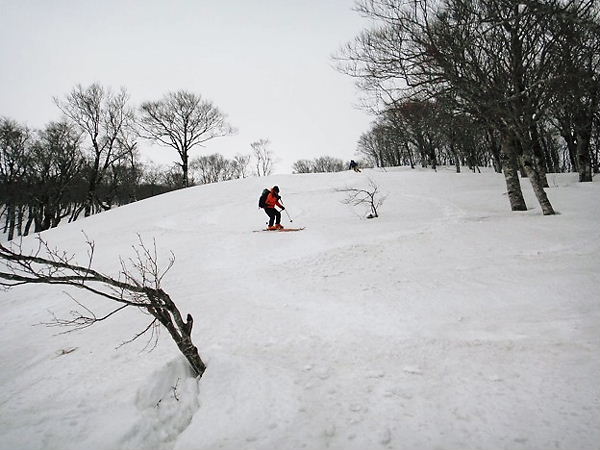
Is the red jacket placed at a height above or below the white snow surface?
above

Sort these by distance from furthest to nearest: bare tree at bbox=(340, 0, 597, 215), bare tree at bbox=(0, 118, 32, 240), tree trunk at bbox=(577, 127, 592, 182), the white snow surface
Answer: bare tree at bbox=(0, 118, 32, 240), tree trunk at bbox=(577, 127, 592, 182), bare tree at bbox=(340, 0, 597, 215), the white snow surface

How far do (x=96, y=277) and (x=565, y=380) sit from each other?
451 cm

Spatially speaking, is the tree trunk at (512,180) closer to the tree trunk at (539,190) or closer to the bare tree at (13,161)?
the tree trunk at (539,190)

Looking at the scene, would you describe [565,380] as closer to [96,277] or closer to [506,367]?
[506,367]

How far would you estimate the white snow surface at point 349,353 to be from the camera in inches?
94.0

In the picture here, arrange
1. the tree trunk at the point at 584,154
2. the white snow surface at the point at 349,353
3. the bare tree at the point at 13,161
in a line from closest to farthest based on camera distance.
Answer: the white snow surface at the point at 349,353
the tree trunk at the point at 584,154
the bare tree at the point at 13,161

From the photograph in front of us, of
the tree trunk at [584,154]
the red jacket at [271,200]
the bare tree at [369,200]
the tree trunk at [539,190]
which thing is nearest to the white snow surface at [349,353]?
the tree trunk at [539,190]

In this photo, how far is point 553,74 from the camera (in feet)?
26.1

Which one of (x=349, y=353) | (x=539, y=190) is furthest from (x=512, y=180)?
(x=349, y=353)

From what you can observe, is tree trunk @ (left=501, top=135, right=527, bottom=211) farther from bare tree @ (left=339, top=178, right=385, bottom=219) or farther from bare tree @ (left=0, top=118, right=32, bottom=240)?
bare tree @ (left=0, top=118, right=32, bottom=240)

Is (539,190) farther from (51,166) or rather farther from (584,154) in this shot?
(51,166)

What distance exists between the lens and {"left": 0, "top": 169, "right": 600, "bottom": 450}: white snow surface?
2.39m

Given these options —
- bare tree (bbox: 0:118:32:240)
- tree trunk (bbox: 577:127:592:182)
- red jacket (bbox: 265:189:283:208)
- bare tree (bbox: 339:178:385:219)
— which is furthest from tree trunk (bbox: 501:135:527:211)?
bare tree (bbox: 0:118:32:240)

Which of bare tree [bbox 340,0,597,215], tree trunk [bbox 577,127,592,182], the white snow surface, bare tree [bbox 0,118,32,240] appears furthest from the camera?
bare tree [bbox 0,118,32,240]
